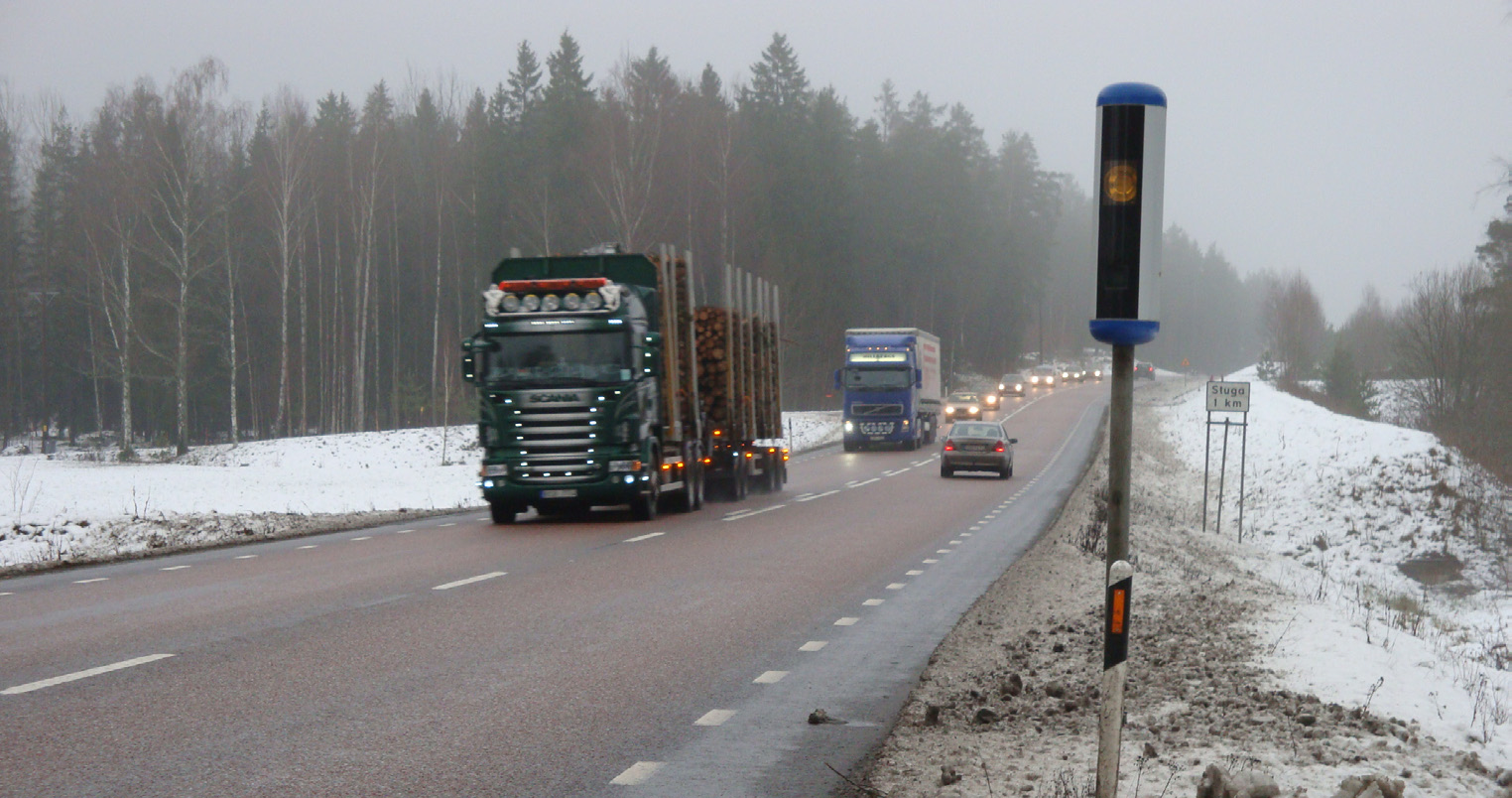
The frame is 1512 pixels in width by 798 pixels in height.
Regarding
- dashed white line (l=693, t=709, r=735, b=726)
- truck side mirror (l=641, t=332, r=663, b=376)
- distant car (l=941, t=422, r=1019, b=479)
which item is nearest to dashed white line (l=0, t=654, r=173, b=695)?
dashed white line (l=693, t=709, r=735, b=726)

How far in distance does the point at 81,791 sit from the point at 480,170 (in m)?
73.6

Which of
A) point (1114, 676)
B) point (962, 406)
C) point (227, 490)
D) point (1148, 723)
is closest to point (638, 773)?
point (1114, 676)

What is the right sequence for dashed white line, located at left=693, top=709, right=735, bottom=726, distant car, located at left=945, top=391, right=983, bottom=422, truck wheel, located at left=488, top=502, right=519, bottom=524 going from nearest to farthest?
dashed white line, located at left=693, top=709, right=735, bottom=726, truck wheel, located at left=488, top=502, right=519, bottom=524, distant car, located at left=945, top=391, right=983, bottom=422

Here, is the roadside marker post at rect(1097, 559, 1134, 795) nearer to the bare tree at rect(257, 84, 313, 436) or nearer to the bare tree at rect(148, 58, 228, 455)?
the bare tree at rect(148, 58, 228, 455)

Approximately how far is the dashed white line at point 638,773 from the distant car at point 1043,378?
332ft

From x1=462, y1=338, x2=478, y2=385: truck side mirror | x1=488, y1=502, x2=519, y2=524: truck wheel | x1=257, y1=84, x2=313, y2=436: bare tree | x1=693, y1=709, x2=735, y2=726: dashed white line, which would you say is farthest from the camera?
x1=257, y1=84, x2=313, y2=436: bare tree

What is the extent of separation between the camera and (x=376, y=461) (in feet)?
153

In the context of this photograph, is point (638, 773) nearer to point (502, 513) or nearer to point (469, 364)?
point (469, 364)

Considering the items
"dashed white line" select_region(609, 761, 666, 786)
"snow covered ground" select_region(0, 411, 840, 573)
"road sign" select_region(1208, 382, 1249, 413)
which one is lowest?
"snow covered ground" select_region(0, 411, 840, 573)

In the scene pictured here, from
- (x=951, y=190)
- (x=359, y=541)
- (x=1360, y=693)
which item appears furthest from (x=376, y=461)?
(x=951, y=190)

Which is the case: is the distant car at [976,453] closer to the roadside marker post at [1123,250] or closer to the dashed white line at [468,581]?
the dashed white line at [468,581]

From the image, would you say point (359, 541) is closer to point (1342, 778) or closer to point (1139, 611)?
point (1139, 611)

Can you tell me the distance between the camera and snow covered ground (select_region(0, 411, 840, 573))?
19641mm

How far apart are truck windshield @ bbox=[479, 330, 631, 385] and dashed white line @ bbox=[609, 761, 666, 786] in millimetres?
14553
